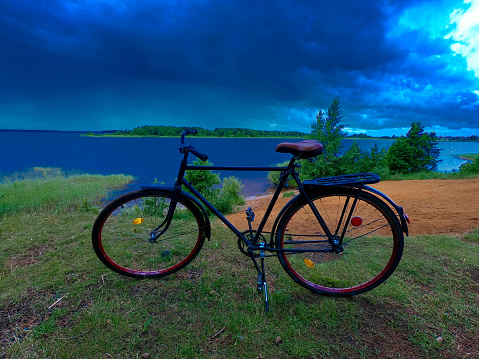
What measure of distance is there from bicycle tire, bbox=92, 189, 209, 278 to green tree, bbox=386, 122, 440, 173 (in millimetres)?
28622

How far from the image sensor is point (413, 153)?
90.2ft

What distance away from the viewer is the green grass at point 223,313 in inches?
72.7

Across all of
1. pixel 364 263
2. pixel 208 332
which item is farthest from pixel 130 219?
pixel 364 263

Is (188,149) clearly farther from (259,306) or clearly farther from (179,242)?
(259,306)

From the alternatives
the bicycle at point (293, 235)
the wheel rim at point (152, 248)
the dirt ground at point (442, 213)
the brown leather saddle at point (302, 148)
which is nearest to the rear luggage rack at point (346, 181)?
the bicycle at point (293, 235)

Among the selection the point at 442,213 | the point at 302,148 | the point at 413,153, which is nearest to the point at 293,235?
the point at 302,148

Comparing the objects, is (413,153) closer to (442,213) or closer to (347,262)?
(442,213)

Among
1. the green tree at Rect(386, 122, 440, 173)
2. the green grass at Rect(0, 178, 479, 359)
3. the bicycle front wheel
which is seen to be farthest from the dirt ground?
the green tree at Rect(386, 122, 440, 173)

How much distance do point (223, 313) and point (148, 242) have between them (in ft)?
5.36

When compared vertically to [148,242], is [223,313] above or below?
below

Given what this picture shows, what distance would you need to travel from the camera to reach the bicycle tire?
2.59 metres

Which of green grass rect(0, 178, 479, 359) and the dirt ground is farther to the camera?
the dirt ground

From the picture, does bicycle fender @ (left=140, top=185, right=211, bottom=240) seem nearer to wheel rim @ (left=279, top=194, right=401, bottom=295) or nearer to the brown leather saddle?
wheel rim @ (left=279, top=194, right=401, bottom=295)

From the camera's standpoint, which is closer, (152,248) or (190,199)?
(190,199)
